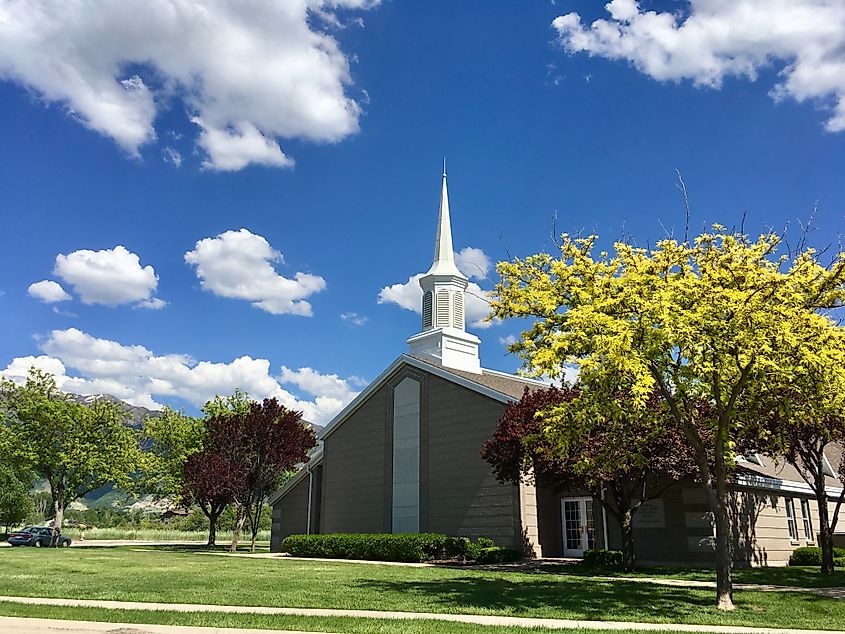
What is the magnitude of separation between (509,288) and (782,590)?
923 cm

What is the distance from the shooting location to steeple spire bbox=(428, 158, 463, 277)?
36188 mm

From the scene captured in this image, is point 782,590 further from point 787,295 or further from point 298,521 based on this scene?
point 298,521

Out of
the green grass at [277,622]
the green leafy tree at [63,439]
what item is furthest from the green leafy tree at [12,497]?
the green grass at [277,622]

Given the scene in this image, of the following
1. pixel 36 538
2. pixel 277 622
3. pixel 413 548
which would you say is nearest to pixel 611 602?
pixel 277 622

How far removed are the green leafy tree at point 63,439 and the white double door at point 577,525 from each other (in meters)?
30.5

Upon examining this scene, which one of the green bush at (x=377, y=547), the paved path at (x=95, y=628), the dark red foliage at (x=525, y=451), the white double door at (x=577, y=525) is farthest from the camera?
the white double door at (x=577, y=525)

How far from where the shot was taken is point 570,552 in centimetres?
2758

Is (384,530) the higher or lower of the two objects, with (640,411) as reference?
lower

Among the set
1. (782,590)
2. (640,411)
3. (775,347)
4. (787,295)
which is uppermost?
(787,295)

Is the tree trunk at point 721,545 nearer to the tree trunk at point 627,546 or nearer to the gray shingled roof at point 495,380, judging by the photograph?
the tree trunk at point 627,546

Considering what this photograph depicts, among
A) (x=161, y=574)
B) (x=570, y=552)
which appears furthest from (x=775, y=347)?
(x=570, y=552)

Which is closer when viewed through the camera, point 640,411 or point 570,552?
point 640,411

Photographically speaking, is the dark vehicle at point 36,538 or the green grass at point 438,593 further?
the dark vehicle at point 36,538

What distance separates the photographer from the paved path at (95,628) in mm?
9266
